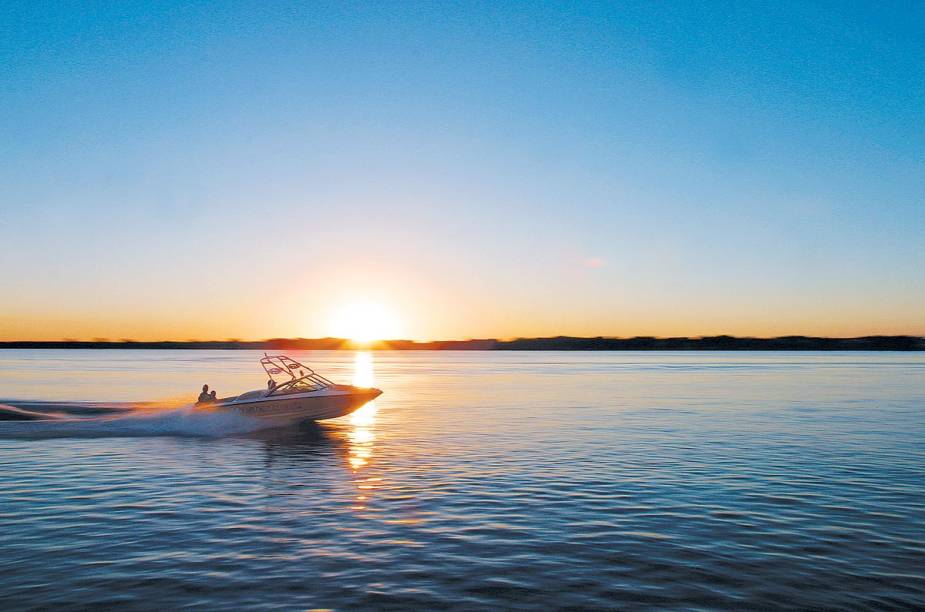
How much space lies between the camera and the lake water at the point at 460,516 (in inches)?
442

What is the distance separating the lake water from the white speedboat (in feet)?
3.28

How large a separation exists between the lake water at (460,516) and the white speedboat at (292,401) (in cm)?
100

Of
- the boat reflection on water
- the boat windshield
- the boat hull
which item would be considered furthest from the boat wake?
the boat windshield

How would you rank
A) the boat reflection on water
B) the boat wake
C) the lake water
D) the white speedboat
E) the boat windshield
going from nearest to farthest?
the lake water < the boat reflection on water < the boat wake < the boat windshield < the white speedboat

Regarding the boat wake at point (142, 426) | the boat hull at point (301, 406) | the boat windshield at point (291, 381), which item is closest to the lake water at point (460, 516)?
the boat wake at point (142, 426)

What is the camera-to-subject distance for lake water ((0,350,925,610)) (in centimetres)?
1123

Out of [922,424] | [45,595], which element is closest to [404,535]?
[45,595]

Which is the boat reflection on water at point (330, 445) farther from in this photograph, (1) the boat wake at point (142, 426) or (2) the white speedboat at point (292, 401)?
(1) the boat wake at point (142, 426)

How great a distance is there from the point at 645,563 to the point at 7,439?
28258 mm

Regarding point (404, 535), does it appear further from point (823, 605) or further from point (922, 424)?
point (922, 424)

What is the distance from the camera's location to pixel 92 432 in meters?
32.4

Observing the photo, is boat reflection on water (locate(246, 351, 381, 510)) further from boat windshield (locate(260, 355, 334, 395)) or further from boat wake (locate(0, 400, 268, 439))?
boat windshield (locate(260, 355, 334, 395))

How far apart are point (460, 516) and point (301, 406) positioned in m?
18.7

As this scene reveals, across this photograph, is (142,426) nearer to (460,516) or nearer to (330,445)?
(330,445)
